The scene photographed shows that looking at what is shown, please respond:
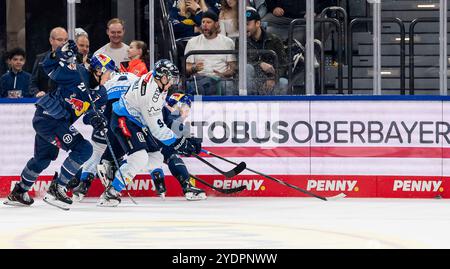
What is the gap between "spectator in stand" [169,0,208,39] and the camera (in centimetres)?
1176

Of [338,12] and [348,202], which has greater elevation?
[338,12]

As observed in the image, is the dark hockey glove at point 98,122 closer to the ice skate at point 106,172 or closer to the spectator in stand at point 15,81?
the ice skate at point 106,172

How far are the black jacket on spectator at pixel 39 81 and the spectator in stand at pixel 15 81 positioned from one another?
0.19ft

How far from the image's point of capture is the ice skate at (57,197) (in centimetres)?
1080

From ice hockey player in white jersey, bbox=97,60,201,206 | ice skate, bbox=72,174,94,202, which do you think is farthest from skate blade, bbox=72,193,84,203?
ice hockey player in white jersey, bbox=97,60,201,206

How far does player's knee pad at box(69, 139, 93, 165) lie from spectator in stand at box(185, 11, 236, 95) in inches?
54.3

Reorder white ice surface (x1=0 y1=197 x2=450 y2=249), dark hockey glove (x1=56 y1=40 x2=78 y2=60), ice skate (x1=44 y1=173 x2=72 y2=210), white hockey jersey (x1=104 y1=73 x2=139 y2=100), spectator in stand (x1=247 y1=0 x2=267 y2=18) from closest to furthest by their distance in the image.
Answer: white ice surface (x1=0 y1=197 x2=450 y2=249) → dark hockey glove (x1=56 y1=40 x2=78 y2=60) → ice skate (x1=44 y1=173 x2=72 y2=210) → white hockey jersey (x1=104 y1=73 x2=139 y2=100) → spectator in stand (x1=247 y1=0 x2=267 y2=18)

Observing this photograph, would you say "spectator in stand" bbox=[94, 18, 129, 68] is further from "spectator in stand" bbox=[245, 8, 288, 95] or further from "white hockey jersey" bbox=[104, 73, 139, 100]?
"spectator in stand" bbox=[245, 8, 288, 95]
